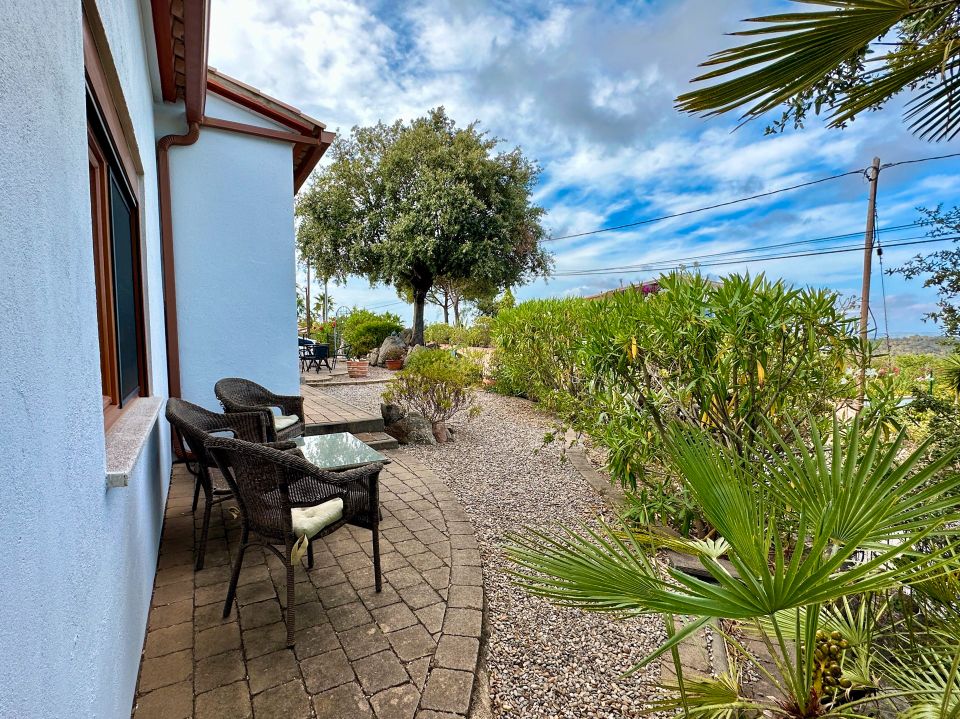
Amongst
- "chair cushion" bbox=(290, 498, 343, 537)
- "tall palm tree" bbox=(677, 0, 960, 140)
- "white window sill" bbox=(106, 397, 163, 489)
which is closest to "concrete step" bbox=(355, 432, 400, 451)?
"white window sill" bbox=(106, 397, 163, 489)

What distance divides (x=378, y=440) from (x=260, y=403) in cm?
144

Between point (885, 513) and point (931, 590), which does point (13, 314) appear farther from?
point (931, 590)

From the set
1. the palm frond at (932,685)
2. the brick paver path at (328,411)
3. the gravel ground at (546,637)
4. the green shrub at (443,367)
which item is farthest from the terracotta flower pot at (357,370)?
the palm frond at (932,685)

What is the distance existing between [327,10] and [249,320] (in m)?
3.98

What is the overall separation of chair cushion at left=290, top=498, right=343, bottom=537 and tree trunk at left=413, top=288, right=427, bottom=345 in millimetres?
13724

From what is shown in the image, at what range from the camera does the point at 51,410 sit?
103cm

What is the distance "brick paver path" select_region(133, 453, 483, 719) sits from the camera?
1.87 meters

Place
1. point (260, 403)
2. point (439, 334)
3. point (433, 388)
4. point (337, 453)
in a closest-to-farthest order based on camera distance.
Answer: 1. point (337, 453)
2. point (260, 403)
3. point (433, 388)
4. point (439, 334)

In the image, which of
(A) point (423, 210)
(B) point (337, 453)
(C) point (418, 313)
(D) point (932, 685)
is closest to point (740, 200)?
(A) point (423, 210)

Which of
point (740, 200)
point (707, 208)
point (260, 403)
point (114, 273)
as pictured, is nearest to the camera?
point (114, 273)

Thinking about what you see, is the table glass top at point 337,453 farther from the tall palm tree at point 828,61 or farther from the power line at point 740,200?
the power line at point 740,200

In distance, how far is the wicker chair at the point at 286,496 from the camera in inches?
87.0

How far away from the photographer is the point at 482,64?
1215cm

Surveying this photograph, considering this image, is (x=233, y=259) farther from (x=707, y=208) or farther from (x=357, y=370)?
(x=707, y=208)
